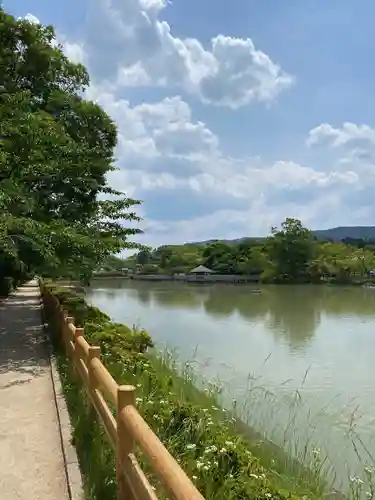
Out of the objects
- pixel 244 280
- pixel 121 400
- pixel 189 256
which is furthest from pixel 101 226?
pixel 189 256

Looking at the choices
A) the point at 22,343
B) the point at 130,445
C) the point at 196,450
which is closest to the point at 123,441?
the point at 130,445

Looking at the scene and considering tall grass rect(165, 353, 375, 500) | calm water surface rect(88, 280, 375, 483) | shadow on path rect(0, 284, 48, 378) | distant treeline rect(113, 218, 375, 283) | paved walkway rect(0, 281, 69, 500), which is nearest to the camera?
paved walkway rect(0, 281, 69, 500)

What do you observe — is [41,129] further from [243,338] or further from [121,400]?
[243,338]

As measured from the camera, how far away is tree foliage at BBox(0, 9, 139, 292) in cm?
935

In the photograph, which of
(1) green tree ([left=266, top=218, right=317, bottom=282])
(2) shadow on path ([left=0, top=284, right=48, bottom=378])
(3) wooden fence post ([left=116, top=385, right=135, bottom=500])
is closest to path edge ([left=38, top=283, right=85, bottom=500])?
(3) wooden fence post ([left=116, top=385, right=135, bottom=500])

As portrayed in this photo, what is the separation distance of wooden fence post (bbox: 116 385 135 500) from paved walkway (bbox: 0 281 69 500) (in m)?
0.79

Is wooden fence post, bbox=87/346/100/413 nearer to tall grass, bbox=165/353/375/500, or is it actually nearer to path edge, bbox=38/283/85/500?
path edge, bbox=38/283/85/500

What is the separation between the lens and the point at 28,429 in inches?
217

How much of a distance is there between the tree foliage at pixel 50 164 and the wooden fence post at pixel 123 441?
5251 mm

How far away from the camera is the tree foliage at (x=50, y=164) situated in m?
9.35

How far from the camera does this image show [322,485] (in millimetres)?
5539

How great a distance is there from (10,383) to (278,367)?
7173 mm

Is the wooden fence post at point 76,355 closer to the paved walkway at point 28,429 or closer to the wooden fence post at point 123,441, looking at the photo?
the paved walkway at point 28,429

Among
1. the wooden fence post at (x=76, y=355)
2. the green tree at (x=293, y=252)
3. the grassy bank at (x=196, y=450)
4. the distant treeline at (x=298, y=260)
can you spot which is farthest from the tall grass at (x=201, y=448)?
the green tree at (x=293, y=252)
